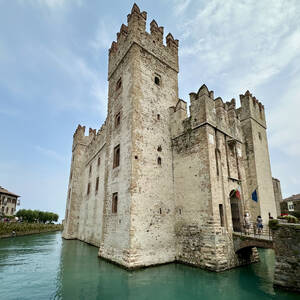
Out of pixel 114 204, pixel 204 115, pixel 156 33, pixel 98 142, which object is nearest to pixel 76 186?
pixel 98 142

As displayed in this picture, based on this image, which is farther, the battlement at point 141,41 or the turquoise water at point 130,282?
Answer: the battlement at point 141,41

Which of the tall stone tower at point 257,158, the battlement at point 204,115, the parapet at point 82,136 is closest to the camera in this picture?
the battlement at point 204,115

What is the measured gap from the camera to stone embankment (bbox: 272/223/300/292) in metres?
7.83

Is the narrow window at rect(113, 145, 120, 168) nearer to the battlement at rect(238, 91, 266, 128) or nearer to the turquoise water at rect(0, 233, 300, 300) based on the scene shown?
the turquoise water at rect(0, 233, 300, 300)

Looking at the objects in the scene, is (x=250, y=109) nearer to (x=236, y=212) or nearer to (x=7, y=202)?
(x=236, y=212)

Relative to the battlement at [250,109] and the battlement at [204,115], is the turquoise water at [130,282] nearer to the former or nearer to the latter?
the battlement at [204,115]

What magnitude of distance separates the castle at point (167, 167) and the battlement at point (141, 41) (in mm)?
84

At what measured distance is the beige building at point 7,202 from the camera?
4557cm

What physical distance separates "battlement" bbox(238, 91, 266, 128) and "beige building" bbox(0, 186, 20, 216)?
1927 inches

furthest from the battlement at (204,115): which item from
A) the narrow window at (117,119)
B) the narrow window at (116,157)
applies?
the narrow window at (116,157)

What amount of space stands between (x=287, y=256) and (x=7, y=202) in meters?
55.3

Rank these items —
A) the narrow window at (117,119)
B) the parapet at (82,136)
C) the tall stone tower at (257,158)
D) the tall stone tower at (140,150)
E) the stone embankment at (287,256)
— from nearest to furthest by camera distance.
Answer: the stone embankment at (287,256), the tall stone tower at (140,150), the narrow window at (117,119), the tall stone tower at (257,158), the parapet at (82,136)

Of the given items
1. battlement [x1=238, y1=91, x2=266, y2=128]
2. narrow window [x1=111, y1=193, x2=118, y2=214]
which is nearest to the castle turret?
narrow window [x1=111, y1=193, x2=118, y2=214]

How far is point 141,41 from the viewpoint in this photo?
15.1m
